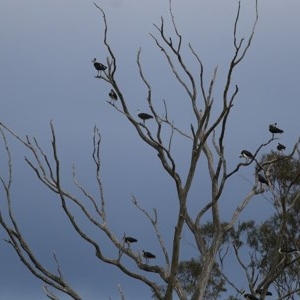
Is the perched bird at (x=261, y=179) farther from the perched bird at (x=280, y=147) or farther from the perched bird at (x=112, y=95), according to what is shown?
the perched bird at (x=280, y=147)

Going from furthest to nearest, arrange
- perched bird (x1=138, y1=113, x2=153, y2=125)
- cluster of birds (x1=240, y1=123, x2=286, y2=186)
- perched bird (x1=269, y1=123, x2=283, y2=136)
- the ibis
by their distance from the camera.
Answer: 1. the ibis
2. perched bird (x1=269, y1=123, x2=283, y2=136)
3. cluster of birds (x1=240, y1=123, x2=286, y2=186)
4. perched bird (x1=138, y1=113, x2=153, y2=125)

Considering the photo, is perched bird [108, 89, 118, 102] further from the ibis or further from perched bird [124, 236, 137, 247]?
the ibis

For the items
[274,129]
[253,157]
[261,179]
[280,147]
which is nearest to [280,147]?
[280,147]

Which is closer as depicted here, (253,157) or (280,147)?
(253,157)

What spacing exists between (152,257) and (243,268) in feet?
19.5

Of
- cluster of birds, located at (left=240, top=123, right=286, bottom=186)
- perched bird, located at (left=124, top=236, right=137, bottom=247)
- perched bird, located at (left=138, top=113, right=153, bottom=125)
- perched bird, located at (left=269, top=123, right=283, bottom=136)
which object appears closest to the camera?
perched bird, located at (left=124, top=236, right=137, bottom=247)

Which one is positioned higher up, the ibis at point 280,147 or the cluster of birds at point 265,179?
the ibis at point 280,147

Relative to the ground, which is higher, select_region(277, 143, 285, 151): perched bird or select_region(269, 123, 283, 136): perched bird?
select_region(277, 143, 285, 151): perched bird

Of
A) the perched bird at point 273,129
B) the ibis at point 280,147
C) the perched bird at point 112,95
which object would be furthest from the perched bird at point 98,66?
the ibis at point 280,147

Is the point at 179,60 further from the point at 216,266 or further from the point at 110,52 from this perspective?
the point at 216,266

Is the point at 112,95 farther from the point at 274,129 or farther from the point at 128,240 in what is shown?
the point at 274,129

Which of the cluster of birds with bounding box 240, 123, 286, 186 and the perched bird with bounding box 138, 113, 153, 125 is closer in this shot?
the perched bird with bounding box 138, 113, 153, 125

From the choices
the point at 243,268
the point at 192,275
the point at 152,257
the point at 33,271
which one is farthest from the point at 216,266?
the point at 33,271

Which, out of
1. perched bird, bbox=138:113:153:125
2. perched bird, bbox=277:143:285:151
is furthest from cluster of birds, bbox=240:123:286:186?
perched bird, bbox=138:113:153:125
